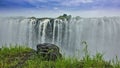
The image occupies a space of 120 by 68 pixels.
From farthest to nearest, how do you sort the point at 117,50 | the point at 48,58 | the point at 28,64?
the point at 117,50 < the point at 48,58 < the point at 28,64

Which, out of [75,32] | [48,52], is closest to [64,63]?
[48,52]

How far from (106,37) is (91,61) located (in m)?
9.42

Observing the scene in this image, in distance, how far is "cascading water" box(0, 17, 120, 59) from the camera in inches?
583

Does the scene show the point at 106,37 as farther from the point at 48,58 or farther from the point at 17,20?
the point at 48,58

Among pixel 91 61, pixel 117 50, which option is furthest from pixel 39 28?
pixel 91 61

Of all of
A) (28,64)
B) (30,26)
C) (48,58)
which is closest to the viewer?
(28,64)

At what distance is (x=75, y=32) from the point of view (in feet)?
51.0

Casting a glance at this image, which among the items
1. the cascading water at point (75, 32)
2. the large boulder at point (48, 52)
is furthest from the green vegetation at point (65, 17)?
the large boulder at point (48, 52)

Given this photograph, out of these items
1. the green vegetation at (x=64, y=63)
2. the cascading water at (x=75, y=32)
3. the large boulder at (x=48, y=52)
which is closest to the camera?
the green vegetation at (x=64, y=63)

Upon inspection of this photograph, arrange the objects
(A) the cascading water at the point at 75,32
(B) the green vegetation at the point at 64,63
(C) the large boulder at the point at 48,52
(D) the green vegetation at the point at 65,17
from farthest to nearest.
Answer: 1. (D) the green vegetation at the point at 65,17
2. (A) the cascading water at the point at 75,32
3. (C) the large boulder at the point at 48,52
4. (B) the green vegetation at the point at 64,63

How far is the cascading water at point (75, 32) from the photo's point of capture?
14.8 metres

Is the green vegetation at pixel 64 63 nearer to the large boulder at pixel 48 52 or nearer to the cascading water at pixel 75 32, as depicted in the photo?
the large boulder at pixel 48 52

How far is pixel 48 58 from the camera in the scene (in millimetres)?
6871

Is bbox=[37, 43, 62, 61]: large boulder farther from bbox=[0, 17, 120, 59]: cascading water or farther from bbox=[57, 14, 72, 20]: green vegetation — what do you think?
bbox=[57, 14, 72, 20]: green vegetation
